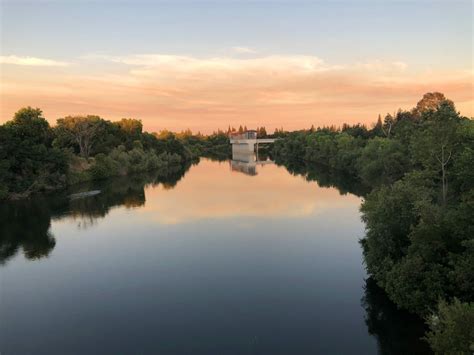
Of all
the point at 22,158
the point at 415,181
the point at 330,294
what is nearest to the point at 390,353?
the point at 330,294

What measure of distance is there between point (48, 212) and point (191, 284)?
84.6ft

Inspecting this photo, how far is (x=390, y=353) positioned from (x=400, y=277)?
3092mm

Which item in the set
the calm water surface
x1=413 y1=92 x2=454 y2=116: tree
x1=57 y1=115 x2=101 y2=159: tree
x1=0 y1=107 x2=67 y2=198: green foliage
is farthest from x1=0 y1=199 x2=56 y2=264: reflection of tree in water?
x1=413 y1=92 x2=454 y2=116: tree

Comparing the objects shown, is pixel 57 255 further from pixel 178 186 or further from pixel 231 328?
pixel 178 186

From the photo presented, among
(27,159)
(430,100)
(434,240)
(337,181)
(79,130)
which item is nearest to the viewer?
(434,240)

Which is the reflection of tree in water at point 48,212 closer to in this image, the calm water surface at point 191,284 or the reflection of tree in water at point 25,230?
the reflection of tree in water at point 25,230

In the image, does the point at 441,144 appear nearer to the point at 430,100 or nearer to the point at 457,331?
the point at 457,331

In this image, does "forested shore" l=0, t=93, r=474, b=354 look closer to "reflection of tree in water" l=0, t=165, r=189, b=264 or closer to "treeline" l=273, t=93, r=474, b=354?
"treeline" l=273, t=93, r=474, b=354

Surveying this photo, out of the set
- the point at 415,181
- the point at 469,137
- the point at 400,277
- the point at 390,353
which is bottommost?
the point at 390,353

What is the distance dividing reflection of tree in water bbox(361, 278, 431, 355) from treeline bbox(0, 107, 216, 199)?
42291mm

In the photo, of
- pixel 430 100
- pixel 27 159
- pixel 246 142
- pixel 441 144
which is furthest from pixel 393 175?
pixel 246 142

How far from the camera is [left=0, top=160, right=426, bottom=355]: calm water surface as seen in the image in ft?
55.0

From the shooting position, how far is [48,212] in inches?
1636

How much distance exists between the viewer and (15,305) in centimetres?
2022
